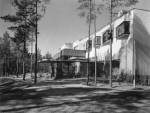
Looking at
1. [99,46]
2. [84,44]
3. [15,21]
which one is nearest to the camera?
[15,21]

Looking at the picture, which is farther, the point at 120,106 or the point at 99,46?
the point at 99,46

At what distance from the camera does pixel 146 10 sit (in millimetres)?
24891

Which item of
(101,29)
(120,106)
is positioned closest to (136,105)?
(120,106)

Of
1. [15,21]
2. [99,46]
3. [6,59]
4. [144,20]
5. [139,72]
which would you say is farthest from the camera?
[6,59]

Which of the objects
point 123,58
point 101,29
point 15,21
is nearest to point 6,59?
point 15,21

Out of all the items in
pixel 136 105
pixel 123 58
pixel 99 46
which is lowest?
pixel 136 105

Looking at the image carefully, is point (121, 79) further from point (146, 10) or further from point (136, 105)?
point (136, 105)

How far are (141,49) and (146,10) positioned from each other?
18.5ft

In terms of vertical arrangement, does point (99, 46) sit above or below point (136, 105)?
above

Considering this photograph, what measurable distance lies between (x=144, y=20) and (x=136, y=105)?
17.7m

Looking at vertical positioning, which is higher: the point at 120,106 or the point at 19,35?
the point at 19,35

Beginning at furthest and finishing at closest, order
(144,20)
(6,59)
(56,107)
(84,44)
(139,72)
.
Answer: (6,59)
(84,44)
(144,20)
(139,72)
(56,107)

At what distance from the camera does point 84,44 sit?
45.8m

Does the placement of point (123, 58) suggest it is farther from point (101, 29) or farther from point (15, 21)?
point (15, 21)
